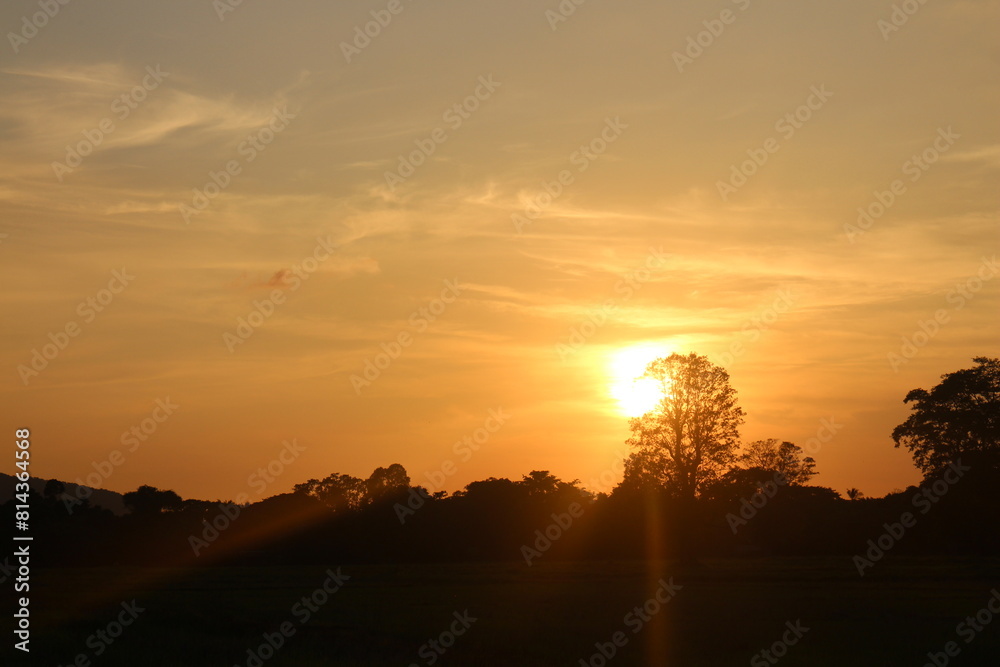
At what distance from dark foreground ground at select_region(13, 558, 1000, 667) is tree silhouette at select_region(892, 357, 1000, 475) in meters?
27.6

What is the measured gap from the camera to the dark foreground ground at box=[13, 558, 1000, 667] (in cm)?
2086

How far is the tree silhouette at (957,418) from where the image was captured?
69.3 m

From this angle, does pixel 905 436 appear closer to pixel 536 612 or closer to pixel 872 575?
pixel 872 575

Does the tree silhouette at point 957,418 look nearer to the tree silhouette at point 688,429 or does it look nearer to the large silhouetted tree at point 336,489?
the tree silhouette at point 688,429

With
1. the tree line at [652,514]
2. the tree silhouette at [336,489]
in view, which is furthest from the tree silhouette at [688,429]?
the tree silhouette at [336,489]

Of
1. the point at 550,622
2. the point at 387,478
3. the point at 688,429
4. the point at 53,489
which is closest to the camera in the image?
the point at 550,622

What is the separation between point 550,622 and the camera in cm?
2616

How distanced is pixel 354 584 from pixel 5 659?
25.8 m

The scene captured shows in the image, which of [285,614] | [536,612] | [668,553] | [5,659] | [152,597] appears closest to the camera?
[5,659]

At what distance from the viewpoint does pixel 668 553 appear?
218ft

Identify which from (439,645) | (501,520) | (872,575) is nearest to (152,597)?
(439,645)

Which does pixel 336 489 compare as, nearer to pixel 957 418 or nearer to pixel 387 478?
pixel 387 478

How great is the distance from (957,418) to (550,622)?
186 feet

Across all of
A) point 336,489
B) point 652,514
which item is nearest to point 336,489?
point 336,489
